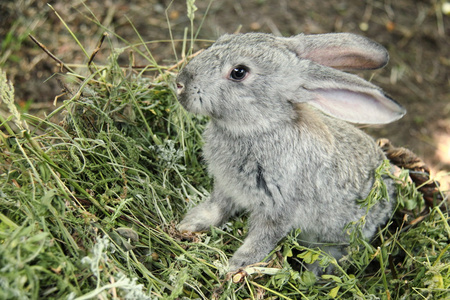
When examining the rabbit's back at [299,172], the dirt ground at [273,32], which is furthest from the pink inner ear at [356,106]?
the dirt ground at [273,32]

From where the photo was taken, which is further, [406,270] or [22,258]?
[406,270]

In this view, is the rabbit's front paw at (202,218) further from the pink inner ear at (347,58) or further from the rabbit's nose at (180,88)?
the pink inner ear at (347,58)

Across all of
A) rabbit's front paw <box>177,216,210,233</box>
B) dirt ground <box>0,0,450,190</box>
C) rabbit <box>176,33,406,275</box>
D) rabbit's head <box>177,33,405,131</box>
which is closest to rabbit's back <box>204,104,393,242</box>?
rabbit <box>176,33,406,275</box>

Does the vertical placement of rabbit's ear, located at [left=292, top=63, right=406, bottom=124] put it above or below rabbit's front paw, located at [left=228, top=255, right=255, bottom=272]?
above

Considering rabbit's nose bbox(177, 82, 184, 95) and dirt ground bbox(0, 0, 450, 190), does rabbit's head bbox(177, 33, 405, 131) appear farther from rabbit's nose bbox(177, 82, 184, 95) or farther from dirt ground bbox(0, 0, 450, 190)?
dirt ground bbox(0, 0, 450, 190)

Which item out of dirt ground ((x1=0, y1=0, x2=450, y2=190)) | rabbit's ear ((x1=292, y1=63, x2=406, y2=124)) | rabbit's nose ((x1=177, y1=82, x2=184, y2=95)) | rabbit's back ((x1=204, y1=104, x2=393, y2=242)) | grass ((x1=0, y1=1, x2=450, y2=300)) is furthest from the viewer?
dirt ground ((x1=0, y1=0, x2=450, y2=190))

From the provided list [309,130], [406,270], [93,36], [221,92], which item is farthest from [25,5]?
[406,270]

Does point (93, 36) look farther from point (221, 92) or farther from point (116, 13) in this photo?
point (221, 92)
